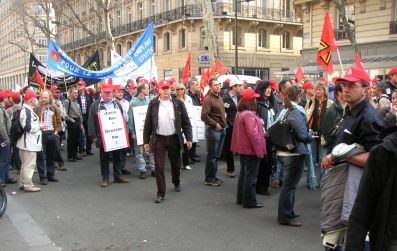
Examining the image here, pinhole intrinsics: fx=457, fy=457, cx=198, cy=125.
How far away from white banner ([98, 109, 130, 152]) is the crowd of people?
0.46ft

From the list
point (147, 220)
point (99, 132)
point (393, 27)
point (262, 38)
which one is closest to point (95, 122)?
point (99, 132)

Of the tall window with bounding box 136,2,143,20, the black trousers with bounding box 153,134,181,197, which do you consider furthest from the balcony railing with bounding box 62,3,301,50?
the black trousers with bounding box 153,134,181,197

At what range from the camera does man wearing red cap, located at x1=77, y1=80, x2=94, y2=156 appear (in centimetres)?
1213

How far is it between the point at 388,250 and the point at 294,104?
3.46 meters

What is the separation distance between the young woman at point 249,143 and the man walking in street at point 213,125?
4.81 feet

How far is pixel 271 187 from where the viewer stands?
8.10 m

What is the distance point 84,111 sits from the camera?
500 inches

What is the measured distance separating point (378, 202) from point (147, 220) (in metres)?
4.23

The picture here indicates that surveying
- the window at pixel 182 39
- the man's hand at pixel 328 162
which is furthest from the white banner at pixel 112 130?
the window at pixel 182 39

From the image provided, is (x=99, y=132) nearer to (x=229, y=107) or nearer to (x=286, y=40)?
(x=229, y=107)

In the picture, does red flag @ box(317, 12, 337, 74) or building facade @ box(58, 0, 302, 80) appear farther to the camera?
building facade @ box(58, 0, 302, 80)

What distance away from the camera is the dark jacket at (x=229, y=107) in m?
9.48

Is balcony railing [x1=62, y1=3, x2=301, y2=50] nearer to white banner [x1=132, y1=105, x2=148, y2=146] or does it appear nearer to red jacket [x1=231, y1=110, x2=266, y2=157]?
white banner [x1=132, y1=105, x2=148, y2=146]

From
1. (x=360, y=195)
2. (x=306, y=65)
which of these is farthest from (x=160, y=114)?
(x=306, y=65)
